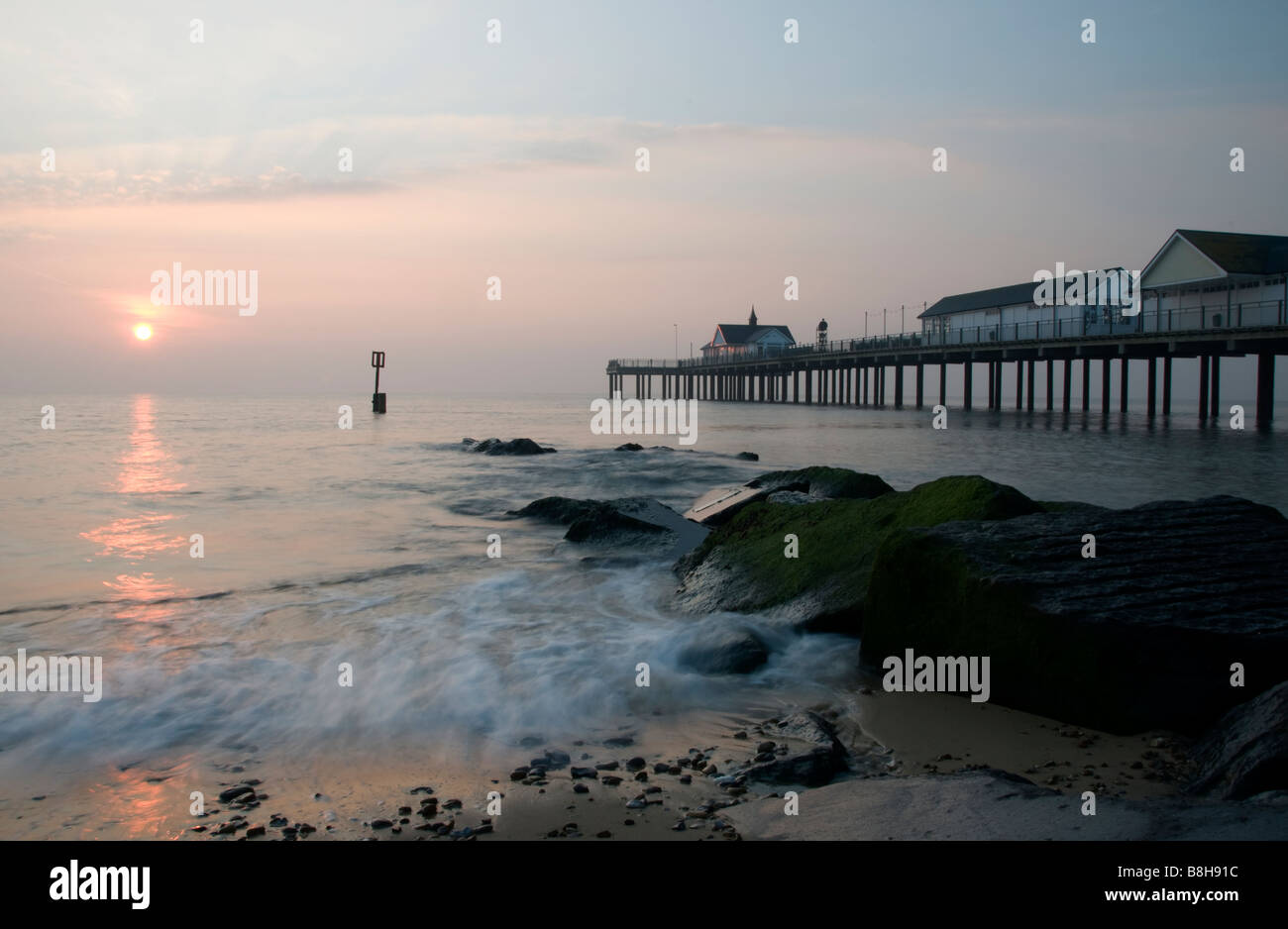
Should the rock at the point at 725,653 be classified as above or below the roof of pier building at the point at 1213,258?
below

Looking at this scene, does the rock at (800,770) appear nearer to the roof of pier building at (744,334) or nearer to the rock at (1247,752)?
the rock at (1247,752)

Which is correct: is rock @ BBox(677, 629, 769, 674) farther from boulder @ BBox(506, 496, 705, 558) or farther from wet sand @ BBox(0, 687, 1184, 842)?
boulder @ BBox(506, 496, 705, 558)

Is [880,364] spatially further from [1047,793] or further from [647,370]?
[1047,793]

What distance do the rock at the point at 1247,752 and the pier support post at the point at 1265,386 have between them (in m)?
35.8

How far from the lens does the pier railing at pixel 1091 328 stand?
31406mm

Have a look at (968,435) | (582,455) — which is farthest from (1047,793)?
(968,435)

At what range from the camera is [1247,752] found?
11.5ft

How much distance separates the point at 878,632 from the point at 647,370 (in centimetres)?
8404

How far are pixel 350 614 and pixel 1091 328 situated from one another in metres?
42.3

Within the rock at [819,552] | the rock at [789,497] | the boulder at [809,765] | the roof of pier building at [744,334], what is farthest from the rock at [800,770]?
the roof of pier building at [744,334]

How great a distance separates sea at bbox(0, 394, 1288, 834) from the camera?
498 centimetres

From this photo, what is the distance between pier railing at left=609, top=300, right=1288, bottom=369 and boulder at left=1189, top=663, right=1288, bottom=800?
3138 cm

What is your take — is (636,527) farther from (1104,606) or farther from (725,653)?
(1104,606)

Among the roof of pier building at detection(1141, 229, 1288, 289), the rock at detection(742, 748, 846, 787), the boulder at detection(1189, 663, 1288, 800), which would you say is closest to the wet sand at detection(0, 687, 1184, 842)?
the rock at detection(742, 748, 846, 787)
